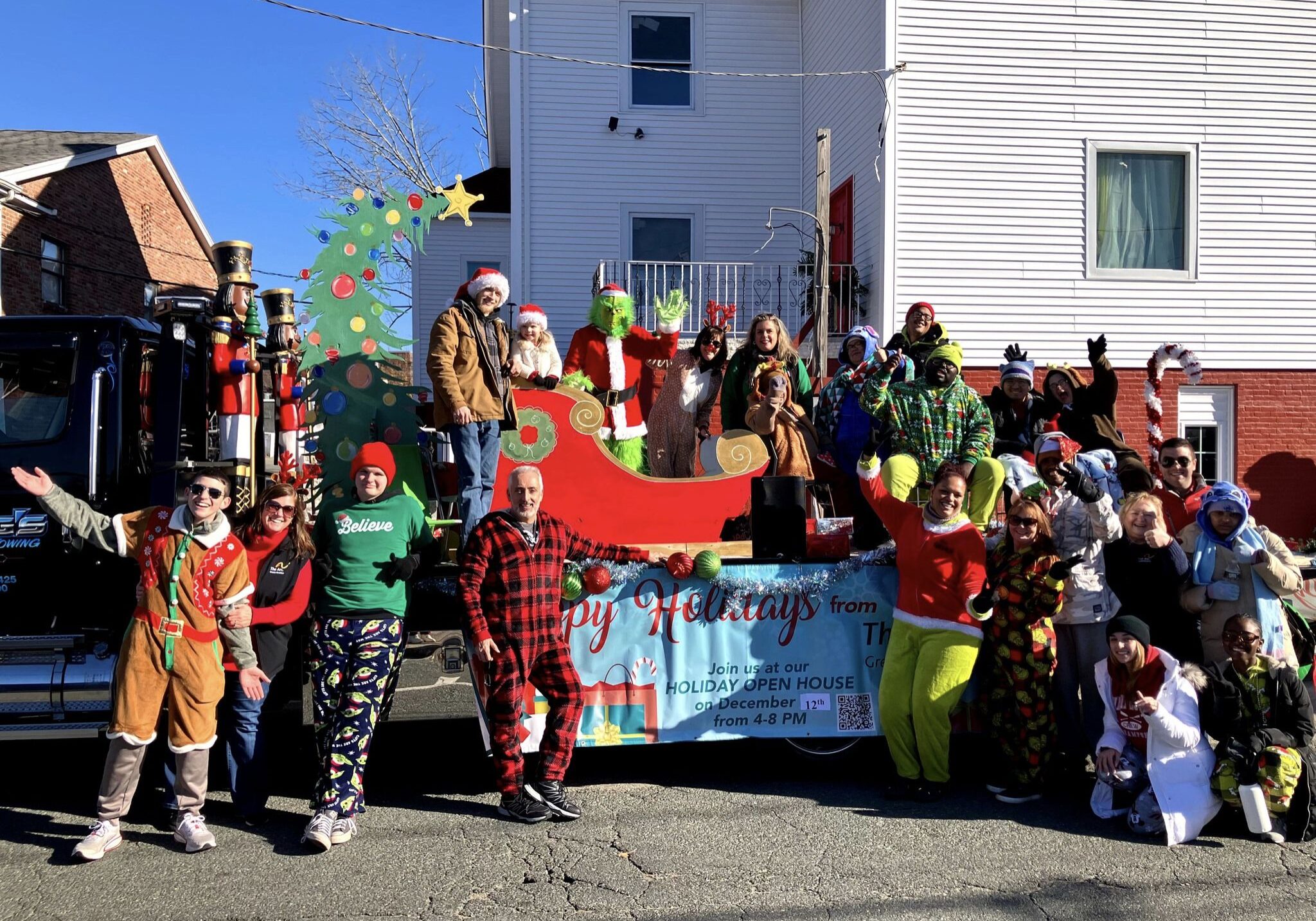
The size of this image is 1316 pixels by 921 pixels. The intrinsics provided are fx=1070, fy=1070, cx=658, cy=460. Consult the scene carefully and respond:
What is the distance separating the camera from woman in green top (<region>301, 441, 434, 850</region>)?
4.69 m

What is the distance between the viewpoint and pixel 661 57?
1504 cm

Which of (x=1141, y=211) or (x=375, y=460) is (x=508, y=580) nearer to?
(x=375, y=460)

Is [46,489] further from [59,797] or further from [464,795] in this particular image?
[464,795]

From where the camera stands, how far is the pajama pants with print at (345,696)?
4680 millimetres

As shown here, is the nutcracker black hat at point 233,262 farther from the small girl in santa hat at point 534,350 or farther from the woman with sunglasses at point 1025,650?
the woman with sunglasses at point 1025,650

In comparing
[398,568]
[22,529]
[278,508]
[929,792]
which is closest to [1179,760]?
[929,792]

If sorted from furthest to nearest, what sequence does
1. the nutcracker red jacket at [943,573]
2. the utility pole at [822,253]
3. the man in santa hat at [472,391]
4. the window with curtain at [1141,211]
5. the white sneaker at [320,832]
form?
the window with curtain at [1141,211] < the utility pole at [822,253] < the man in santa hat at [472,391] < the nutcracker red jacket at [943,573] < the white sneaker at [320,832]

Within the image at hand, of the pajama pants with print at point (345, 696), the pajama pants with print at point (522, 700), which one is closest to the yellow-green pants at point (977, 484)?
the pajama pants with print at point (522, 700)

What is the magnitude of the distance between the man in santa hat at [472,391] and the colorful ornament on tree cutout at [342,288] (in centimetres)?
74

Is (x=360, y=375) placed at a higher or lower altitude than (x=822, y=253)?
lower

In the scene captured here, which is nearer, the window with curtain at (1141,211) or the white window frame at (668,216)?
the window with curtain at (1141,211)

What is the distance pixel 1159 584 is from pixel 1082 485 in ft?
2.40

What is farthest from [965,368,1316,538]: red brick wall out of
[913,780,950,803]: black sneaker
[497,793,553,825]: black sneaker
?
[497,793,553,825]: black sneaker

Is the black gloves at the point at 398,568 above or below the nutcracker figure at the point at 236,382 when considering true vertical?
below
